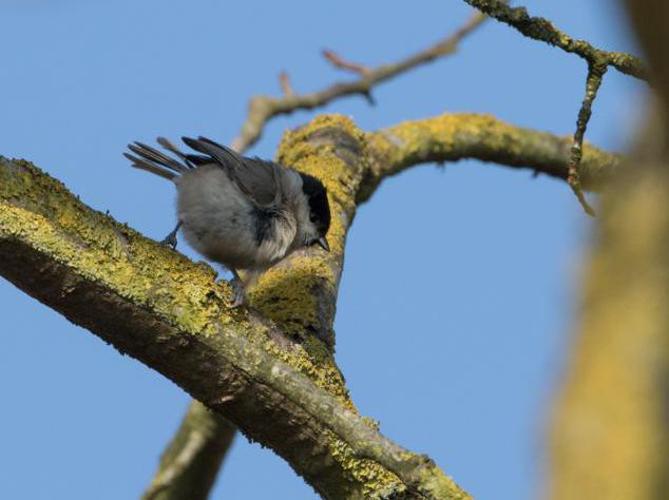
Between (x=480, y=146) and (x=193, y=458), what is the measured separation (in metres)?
3.06

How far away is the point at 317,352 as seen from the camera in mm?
3955

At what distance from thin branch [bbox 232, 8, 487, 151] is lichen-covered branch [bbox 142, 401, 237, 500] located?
2507 mm

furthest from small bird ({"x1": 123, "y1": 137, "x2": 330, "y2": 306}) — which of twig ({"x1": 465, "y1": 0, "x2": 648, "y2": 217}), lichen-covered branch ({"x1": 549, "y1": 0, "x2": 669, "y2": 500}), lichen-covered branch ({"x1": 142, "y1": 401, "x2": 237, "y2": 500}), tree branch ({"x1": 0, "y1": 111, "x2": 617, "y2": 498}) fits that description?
lichen-covered branch ({"x1": 549, "y1": 0, "x2": 669, "y2": 500})

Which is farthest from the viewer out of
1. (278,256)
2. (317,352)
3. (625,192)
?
(278,256)

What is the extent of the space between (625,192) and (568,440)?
0.25m

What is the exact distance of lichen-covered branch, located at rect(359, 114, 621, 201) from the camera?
6641 mm

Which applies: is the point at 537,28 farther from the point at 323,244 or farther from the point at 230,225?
the point at 230,225

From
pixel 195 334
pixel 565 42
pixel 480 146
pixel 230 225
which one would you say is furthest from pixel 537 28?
pixel 480 146

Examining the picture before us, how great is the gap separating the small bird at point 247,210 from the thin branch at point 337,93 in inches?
45.2

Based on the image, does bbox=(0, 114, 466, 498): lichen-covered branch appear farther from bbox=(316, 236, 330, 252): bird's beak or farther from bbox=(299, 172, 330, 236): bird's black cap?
bbox=(299, 172, 330, 236): bird's black cap

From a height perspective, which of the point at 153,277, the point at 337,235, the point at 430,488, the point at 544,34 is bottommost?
the point at 430,488

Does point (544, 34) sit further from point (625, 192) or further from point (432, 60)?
point (432, 60)

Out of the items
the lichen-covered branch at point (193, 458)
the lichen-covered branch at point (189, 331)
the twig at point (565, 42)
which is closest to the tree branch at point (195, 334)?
the lichen-covered branch at point (189, 331)

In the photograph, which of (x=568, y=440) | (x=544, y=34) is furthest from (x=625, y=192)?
(x=544, y=34)
